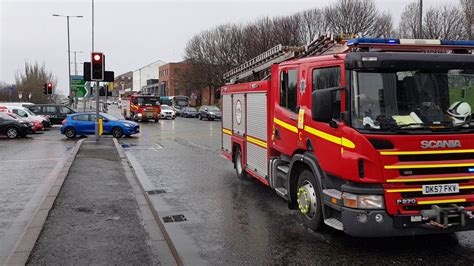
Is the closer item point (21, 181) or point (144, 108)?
point (21, 181)

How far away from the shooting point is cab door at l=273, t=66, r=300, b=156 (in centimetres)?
704

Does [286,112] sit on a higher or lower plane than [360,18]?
lower

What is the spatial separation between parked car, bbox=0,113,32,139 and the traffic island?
1649 centimetres

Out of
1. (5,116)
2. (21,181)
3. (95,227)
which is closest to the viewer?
(95,227)

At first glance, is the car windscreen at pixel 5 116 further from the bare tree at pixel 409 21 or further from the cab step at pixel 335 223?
the bare tree at pixel 409 21

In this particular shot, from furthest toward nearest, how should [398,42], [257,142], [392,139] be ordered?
[257,142]
[398,42]
[392,139]

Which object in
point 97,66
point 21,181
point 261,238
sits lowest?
point 261,238

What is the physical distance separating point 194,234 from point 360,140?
2.84 metres

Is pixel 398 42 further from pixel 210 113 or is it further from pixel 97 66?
pixel 210 113

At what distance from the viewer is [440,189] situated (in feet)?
17.6

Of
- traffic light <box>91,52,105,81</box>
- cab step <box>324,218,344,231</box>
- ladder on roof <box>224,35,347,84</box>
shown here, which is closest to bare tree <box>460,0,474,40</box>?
traffic light <box>91,52,105,81</box>

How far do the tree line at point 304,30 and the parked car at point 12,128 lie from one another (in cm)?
1890

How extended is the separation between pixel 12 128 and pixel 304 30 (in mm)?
32090

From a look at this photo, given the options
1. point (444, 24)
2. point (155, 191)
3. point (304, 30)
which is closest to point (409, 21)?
point (444, 24)
